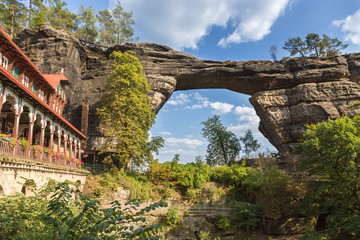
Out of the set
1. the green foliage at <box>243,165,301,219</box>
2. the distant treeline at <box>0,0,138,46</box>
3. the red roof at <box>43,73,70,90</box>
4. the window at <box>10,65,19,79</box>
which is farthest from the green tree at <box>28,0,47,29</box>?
the green foliage at <box>243,165,301,219</box>

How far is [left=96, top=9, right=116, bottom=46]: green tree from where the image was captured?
1812 inches

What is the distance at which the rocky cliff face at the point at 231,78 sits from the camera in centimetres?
3369

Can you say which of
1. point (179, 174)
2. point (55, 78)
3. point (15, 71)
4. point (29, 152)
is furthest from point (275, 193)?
point (55, 78)

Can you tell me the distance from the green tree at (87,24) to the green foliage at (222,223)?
4295 centimetres

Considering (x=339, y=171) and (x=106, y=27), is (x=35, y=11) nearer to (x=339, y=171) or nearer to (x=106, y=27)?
(x=106, y=27)

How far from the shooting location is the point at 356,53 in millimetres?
39656

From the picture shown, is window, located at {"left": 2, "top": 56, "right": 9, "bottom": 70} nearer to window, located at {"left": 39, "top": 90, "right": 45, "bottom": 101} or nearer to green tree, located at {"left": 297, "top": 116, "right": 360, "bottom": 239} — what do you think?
window, located at {"left": 39, "top": 90, "right": 45, "bottom": 101}

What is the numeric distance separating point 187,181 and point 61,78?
21284 millimetres

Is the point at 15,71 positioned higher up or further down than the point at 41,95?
higher up

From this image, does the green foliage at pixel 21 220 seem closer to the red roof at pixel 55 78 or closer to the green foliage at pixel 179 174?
the green foliage at pixel 179 174

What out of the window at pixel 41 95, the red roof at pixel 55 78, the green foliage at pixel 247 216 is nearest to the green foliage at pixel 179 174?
the green foliage at pixel 247 216

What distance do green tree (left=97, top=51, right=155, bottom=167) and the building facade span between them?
419 cm

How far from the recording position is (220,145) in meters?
39.6

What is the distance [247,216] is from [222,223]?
2832 millimetres
